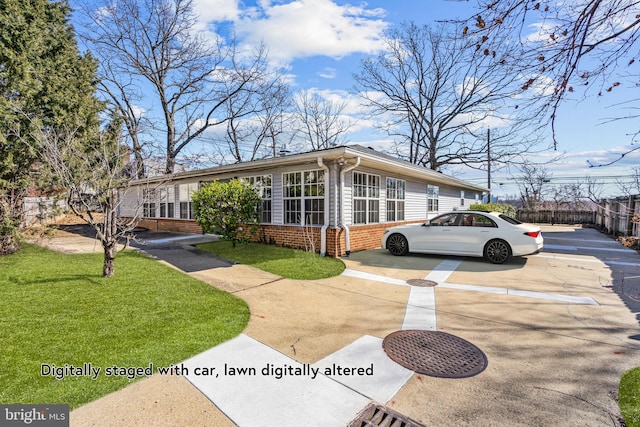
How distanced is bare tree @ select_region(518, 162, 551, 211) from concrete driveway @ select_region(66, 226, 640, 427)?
25.7 metres

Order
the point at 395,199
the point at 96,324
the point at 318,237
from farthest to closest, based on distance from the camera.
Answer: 1. the point at 395,199
2. the point at 318,237
3. the point at 96,324

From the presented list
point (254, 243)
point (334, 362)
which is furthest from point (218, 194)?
point (334, 362)

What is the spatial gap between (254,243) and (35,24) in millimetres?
8328

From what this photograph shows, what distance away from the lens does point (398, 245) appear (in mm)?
8727

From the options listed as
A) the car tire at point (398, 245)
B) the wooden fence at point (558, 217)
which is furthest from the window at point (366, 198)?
the wooden fence at point (558, 217)

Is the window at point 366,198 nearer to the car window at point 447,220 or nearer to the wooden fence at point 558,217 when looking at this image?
the car window at point 447,220

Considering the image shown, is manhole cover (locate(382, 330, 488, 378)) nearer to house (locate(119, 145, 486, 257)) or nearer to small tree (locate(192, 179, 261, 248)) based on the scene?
house (locate(119, 145, 486, 257))

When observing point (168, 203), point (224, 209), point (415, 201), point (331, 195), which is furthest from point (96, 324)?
point (168, 203)

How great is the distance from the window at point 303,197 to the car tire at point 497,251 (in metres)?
4.42

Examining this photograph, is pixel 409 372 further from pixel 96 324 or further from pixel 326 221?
pixel 326 221

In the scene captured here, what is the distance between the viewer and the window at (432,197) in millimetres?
14288

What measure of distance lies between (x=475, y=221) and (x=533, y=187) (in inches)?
1063

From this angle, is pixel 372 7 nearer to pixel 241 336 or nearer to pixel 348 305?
pixel 348 305

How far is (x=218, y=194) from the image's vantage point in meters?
8.61
